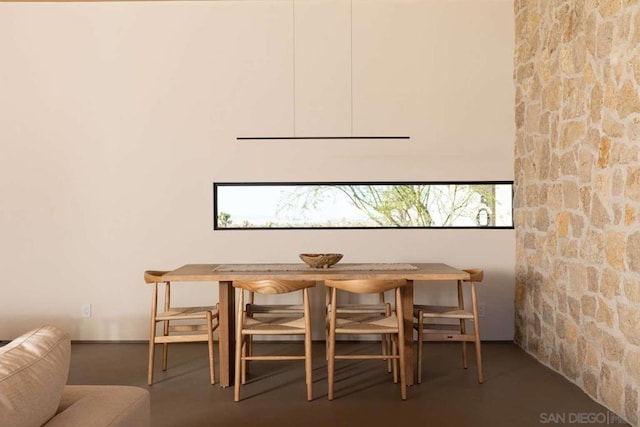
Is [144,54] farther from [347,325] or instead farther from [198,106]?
[347,325]

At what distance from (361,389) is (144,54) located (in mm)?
3560

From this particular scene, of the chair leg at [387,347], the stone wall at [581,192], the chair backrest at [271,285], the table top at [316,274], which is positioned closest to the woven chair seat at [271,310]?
the table top at [316,274]

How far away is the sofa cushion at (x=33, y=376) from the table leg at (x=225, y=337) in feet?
7.72

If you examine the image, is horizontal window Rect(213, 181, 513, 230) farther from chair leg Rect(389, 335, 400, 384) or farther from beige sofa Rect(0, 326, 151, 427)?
beige sofa Rect(0, 326, 151, 427)

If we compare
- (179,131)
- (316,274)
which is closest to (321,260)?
(316,274)

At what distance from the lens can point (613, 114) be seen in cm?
364

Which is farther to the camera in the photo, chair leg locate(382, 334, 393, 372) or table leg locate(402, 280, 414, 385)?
chair leg locate(382, 334, 393, 372)

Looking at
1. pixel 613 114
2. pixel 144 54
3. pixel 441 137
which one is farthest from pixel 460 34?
pixel 144 54

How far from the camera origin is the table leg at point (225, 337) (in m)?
4.18

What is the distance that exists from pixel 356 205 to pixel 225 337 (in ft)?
6.46

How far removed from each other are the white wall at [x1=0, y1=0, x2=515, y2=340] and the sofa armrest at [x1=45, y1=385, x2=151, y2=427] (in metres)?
3.59

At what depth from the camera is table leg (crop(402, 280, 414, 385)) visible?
421 centimetres

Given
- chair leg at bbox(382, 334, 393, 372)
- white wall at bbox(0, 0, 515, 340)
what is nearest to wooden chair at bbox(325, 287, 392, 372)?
chair leg at bbox(382, 334, 393, 372)

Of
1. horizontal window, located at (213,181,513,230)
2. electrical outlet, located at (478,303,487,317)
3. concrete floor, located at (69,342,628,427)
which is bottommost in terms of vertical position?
concrete floor, located at (69,342,628,427)
